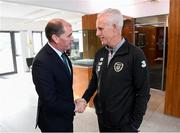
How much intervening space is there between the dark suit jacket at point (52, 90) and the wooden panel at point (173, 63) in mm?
2328

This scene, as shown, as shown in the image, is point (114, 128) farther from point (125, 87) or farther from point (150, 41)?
point (150, 41)

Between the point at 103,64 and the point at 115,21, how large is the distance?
331 millimetres

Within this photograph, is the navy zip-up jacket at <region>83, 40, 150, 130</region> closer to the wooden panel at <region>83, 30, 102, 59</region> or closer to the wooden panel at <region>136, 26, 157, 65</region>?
the wooden panel at <region>83, 30, 102, 59</region>

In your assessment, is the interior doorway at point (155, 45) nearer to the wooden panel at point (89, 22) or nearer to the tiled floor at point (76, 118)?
the tiled floor at point (76, 118)

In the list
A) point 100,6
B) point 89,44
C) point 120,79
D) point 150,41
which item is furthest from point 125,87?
point 100,6

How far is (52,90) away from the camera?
4.06ft

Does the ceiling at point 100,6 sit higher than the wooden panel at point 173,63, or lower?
higher

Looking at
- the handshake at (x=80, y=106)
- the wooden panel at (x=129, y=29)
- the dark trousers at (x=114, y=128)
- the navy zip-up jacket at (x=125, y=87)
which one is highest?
the wooden panel at (x=129, y=29)

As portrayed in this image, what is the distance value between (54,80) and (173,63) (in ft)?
8.18

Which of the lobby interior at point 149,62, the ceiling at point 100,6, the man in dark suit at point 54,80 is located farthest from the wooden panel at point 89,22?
the man in dark suit at point 54,80

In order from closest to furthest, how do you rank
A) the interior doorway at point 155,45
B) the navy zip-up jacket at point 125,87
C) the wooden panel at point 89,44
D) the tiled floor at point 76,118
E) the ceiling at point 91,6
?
the navy zip-up jacket at point 125,87 < the tiled floor at point 76,118 < the ceiling at point 91,6 < the wooden panel at point 89,44 < the interior doorway at point 155,45

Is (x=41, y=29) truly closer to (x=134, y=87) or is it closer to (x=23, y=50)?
(x=23, y=50)

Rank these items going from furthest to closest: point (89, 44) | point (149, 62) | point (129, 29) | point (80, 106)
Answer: point (149, 62) → point (129, 29) → point (89, 44) → point (80, 106)

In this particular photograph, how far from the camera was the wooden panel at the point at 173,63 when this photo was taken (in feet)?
9.67
